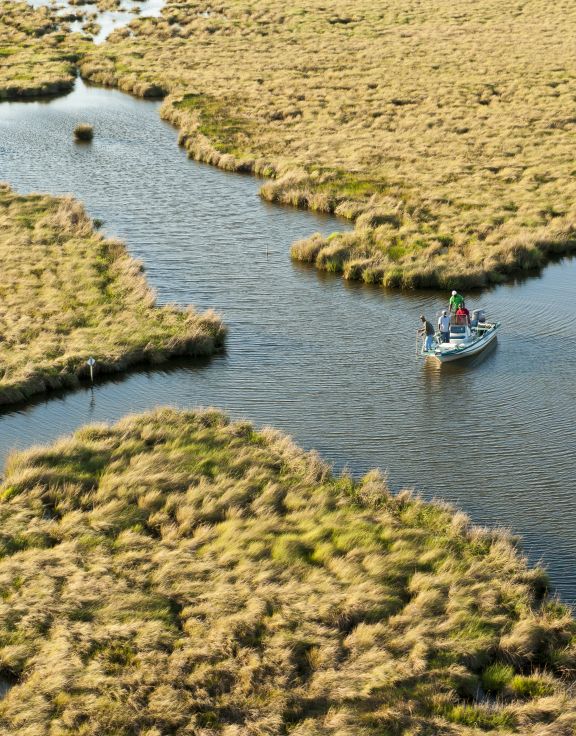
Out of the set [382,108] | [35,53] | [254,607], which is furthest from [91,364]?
[35,53]

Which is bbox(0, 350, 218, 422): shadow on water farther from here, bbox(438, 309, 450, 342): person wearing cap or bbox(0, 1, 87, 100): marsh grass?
bbox(0, 1, 87, 100): marsh grass

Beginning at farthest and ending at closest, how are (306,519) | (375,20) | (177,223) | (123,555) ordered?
1. (375,20)
2. (177,223)
3. (306,519)
4. (123,555)

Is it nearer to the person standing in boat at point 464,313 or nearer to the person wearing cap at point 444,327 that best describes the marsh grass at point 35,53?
the person wearing cap at point 444,327

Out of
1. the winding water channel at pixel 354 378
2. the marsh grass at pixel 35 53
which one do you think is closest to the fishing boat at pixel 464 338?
the winding water channel at pixel 354 378

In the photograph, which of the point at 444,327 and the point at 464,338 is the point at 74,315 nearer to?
the point at 444,327

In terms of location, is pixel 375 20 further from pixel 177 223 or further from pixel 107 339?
pixel 107 339

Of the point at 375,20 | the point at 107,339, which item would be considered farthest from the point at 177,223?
the point at 375,20

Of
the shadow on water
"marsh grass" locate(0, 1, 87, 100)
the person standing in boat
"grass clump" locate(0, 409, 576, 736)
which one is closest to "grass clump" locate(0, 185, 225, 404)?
the shadow on water

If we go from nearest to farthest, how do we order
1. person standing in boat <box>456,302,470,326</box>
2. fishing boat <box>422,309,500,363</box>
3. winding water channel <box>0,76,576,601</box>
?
winding water channel <box>0,76,576,601</box> → fishing boat <box>422,309,500,363</box> → person standing in boat <box>456,302,470,326</box>
